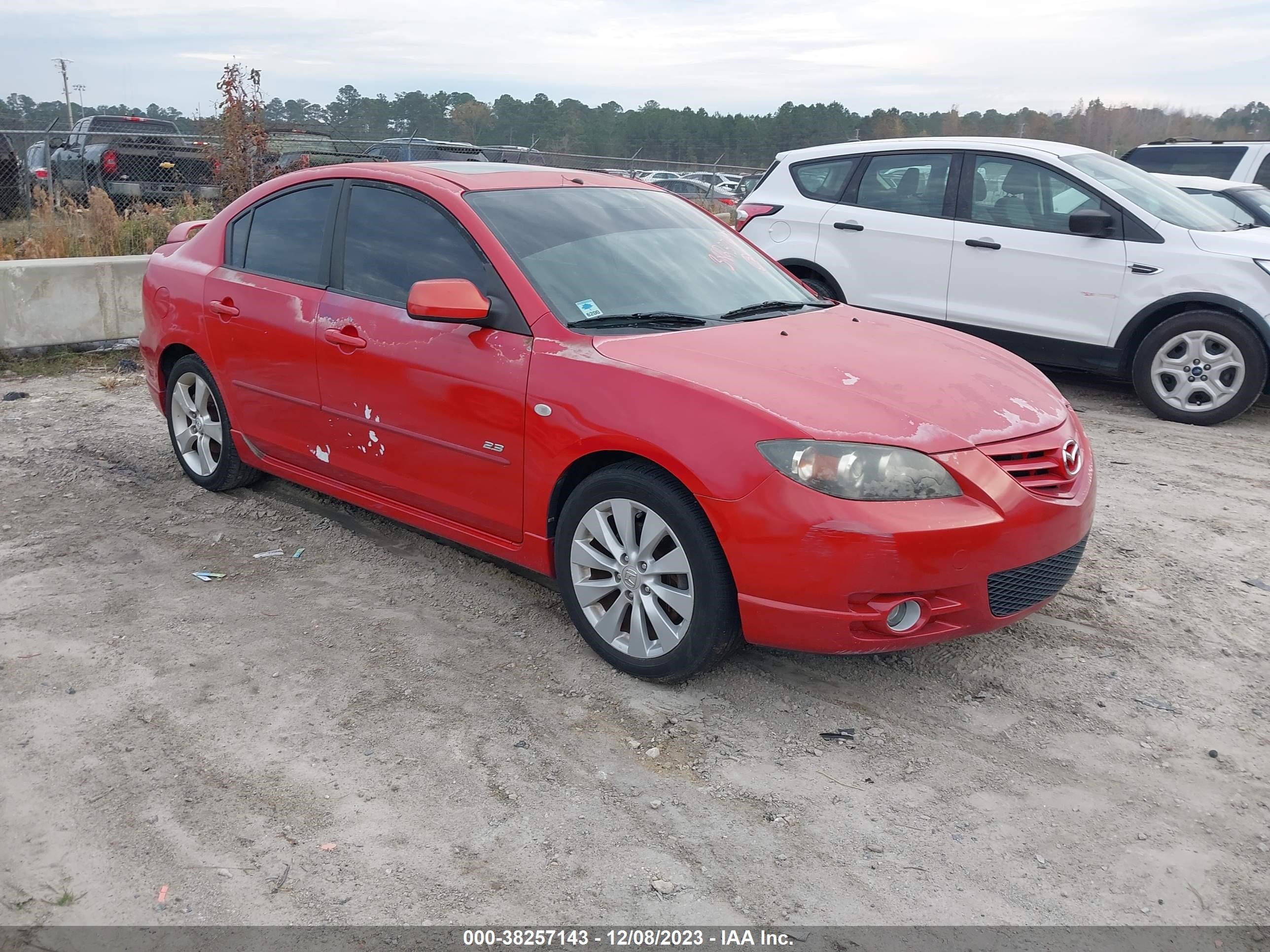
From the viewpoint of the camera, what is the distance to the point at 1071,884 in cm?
269

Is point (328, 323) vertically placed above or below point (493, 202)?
below

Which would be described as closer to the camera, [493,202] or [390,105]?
[493,202]

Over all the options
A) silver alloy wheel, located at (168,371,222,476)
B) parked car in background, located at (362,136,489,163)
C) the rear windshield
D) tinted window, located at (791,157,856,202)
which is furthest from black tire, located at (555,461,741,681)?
parked car in background, located at (362,136,489,163)

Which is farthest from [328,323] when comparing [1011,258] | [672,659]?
[1011,258]

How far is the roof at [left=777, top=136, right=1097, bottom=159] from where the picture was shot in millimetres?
7758

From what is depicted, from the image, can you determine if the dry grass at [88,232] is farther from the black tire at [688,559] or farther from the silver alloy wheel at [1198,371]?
the silver alloy wheel at [1198,371]

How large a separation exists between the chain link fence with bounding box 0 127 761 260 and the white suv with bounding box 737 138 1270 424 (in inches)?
80.2

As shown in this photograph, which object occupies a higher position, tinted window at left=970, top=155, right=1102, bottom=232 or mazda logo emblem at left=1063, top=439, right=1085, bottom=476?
tinted window at left=970, top=155, right=1102, bottom=232

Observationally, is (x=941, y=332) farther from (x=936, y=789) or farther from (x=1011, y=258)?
(x=1011, y=258)

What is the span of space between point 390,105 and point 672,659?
3216cm

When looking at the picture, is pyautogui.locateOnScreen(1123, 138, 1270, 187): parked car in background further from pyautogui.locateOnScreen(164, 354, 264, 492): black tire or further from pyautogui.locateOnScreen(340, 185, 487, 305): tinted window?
pyautogui.locateOnScreen(164, 354, 264, 492): black tire

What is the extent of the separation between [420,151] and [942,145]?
12.9 meters

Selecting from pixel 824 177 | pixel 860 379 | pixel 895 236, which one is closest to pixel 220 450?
pixel 860 379

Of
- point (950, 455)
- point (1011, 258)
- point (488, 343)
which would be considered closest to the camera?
point (950, 455)
